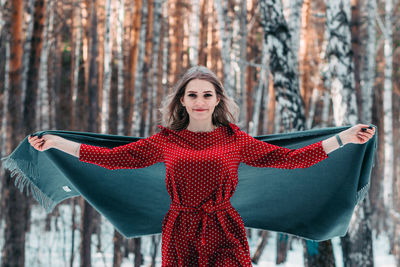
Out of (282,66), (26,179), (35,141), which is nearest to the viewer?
(35,141)

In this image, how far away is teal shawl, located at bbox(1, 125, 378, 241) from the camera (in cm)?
360

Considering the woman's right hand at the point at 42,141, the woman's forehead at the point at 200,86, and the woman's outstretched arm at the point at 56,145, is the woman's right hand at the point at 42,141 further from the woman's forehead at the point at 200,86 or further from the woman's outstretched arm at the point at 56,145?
the woman's forehead at the point at 200,86

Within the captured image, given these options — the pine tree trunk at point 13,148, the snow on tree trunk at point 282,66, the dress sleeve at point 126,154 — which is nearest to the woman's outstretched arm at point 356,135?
Answer: the dress sleeve at point 126,154

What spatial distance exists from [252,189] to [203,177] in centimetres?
96

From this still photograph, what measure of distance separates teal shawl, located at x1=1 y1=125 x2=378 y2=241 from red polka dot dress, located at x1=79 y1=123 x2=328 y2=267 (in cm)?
52

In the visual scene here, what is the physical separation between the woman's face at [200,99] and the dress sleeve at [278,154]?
0.25m

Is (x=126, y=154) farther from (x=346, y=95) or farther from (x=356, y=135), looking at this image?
(x=346, y=95)

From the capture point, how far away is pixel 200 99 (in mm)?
2990

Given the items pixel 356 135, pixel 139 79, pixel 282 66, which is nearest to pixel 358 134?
pixel 356 135

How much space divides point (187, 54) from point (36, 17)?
8.41 m

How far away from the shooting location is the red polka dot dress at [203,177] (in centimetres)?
284

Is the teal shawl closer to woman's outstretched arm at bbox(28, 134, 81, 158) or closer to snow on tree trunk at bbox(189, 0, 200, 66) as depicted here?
woman's outstretched arm at bbox(28, 134, 81, 158)

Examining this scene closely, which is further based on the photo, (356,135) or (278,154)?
(278,154)

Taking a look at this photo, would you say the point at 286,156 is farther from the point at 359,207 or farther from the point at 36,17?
the point at 36,17
